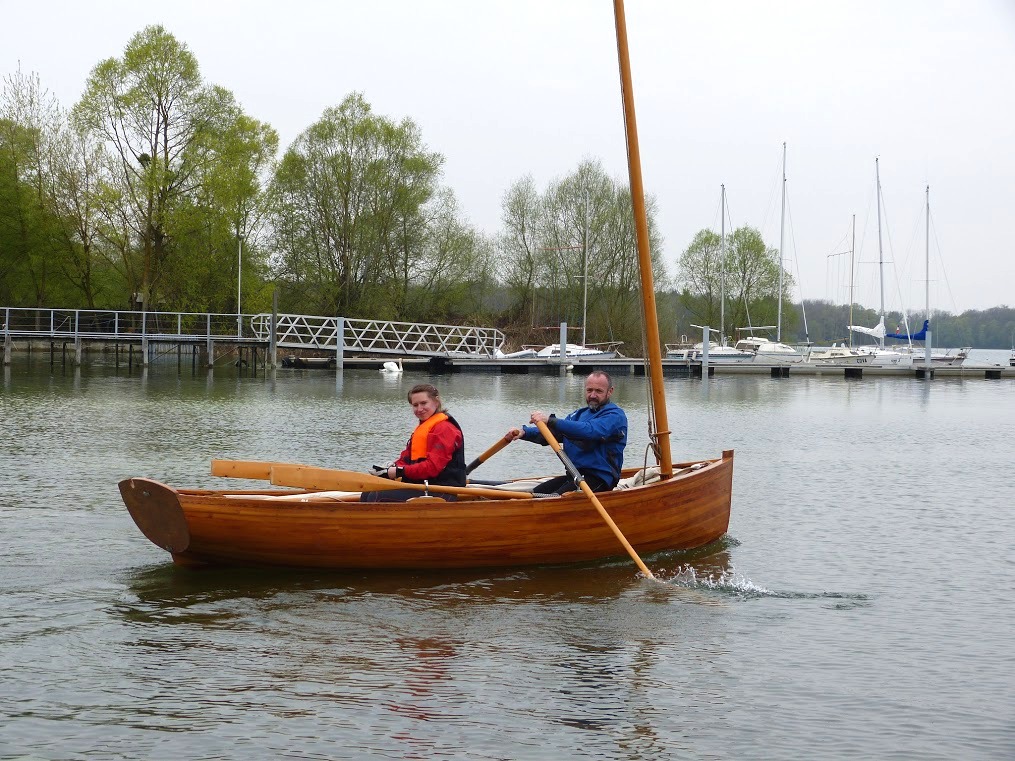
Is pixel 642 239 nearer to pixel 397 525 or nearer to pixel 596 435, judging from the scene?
pixel 596 435

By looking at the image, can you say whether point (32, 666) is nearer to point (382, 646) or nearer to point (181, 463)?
point (382, 646)

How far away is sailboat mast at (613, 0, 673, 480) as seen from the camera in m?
11.1

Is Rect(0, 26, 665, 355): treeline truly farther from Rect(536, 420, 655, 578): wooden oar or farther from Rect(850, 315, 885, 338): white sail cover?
Rect(536, 420, 655, 578): wooden oar

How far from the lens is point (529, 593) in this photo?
961 centimetres

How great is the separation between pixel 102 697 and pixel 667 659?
3.77m

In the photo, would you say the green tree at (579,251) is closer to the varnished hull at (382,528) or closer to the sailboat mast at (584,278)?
the sailboat mast at (584,278)

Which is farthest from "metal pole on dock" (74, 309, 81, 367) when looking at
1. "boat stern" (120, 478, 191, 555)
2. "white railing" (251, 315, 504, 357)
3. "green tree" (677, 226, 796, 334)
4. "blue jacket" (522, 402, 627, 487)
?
"blue jacket" (522, 402, 627, 487)

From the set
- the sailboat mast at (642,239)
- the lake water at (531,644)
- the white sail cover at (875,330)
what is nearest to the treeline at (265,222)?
the white sail cover at (875,330)

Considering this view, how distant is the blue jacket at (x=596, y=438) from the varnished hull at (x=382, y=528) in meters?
0.38

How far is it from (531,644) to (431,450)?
2.41 meters

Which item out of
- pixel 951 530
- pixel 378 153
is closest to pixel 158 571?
pixel 951 530

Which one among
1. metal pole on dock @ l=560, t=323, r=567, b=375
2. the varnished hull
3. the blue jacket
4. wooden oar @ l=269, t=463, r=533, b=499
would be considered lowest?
the varnished hull

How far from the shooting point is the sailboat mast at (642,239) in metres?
11.1

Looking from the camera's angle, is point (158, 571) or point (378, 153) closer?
point (158, 571)
